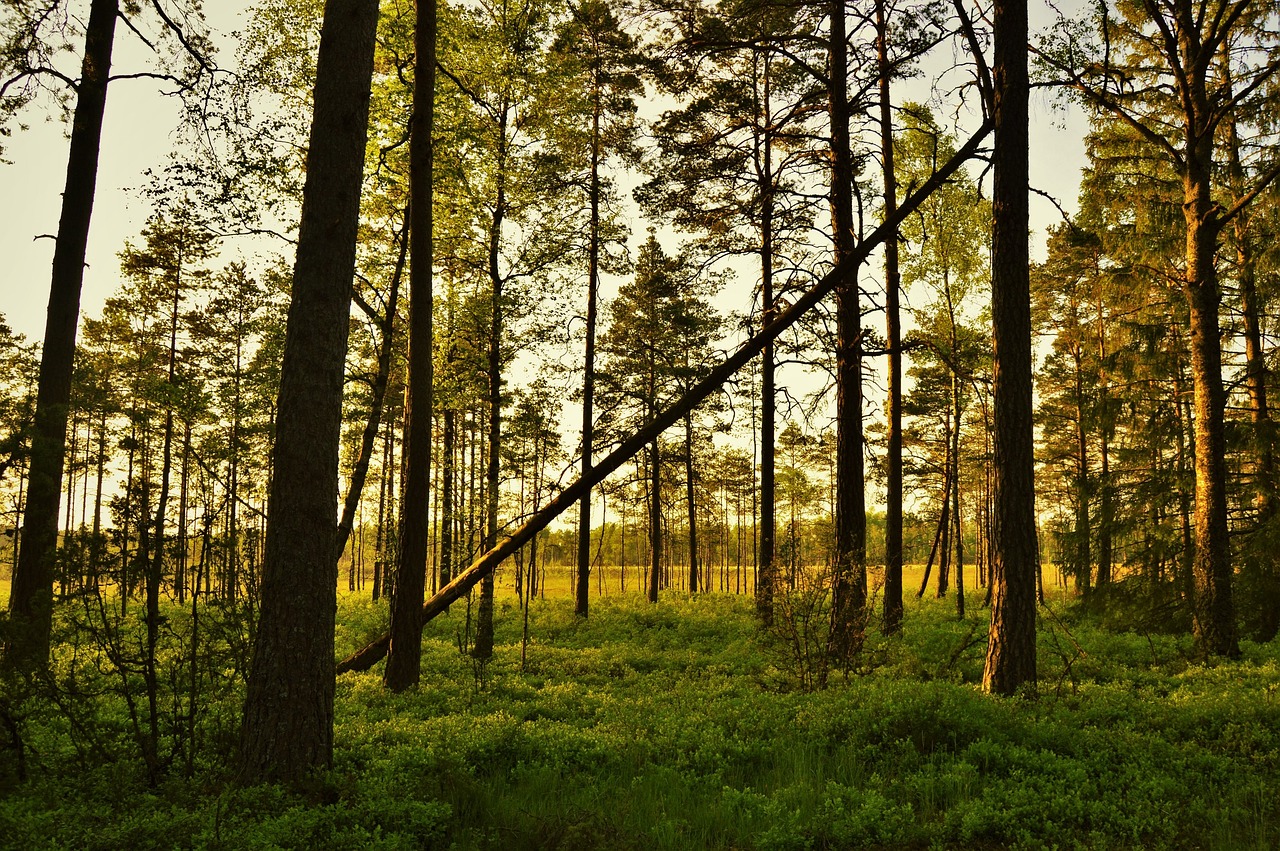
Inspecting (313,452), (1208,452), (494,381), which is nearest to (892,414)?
(1208,452)

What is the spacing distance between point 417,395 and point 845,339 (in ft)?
22.8

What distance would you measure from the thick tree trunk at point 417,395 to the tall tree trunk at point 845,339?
20.1 ft

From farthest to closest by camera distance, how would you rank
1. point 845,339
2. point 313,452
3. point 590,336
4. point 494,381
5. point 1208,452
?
point 590,336
point 494,381
point 845,339
point 1208,452
point 313,452

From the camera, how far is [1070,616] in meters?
16.8

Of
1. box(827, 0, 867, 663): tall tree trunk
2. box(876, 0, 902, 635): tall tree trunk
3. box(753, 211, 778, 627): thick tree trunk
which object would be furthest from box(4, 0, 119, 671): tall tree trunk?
box(876, 0, 902, 635): tall tree trunk

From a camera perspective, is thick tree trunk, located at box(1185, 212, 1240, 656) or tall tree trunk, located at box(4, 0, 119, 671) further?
thick tree trunk, located at box(1185, 212, 1240, 656)

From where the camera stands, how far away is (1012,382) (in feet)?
25.2

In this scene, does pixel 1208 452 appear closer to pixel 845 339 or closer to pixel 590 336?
pixel 845 339

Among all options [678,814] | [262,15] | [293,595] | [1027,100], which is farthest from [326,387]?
[262,15]

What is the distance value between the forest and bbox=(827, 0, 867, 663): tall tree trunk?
0.07 metres

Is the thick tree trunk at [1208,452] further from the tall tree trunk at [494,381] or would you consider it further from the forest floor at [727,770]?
the tall tree trunk at [494,381]

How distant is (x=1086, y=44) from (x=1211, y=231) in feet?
13.0

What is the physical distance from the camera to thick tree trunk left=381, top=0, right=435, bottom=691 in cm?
900

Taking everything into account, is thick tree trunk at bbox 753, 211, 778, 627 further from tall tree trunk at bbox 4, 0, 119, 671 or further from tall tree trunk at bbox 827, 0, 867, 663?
tall tree trunk at bbox 4, 0, 119, 671
